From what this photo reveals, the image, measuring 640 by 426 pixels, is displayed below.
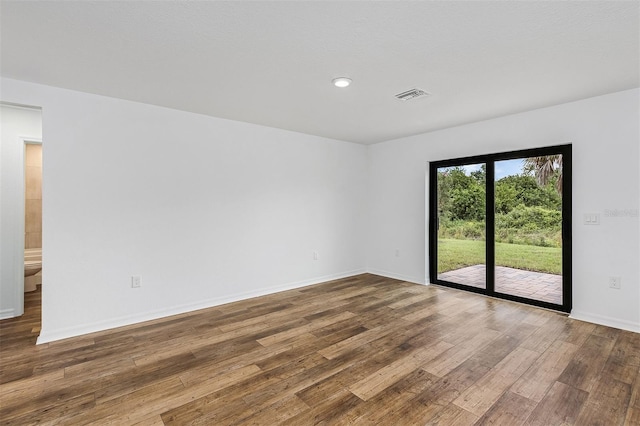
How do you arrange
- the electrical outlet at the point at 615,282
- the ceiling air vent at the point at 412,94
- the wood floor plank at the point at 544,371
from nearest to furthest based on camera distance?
the wood floor plank at the point at 544,371 → the ceiling air vent at the point at 412,94 → the electrical outlet at the point at 615,282

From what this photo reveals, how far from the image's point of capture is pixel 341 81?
2.76m

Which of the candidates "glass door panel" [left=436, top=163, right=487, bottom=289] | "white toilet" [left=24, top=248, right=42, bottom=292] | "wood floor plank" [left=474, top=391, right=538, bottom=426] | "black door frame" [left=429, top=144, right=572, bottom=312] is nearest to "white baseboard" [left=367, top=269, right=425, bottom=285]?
"black door frame" [left=429, top=144, right=572, bottom=312]

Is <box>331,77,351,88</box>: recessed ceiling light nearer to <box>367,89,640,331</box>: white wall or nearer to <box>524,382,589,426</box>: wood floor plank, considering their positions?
<box>367,89,640,331</box>: white wall

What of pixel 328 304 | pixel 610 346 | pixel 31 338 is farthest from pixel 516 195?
pixel 31 338

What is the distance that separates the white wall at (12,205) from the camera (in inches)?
136

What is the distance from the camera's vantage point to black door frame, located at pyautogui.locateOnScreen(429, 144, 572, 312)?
3.52 metres

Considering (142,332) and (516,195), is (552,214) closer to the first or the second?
(516,195)

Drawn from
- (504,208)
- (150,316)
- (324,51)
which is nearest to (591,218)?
(504,208)

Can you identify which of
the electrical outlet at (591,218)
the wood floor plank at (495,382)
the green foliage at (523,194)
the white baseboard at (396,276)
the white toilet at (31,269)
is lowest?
the wood floor plank at (495,382)

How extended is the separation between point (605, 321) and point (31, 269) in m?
6.94

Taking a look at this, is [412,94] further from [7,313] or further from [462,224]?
[7,313]

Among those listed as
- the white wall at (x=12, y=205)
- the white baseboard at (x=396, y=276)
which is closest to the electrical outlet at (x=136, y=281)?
the white wall at (x=12, y=205)

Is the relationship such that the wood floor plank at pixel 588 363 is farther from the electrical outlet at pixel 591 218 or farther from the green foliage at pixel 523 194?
the green foliage at pixel 523 194

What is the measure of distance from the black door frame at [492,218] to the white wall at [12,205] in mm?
5393
